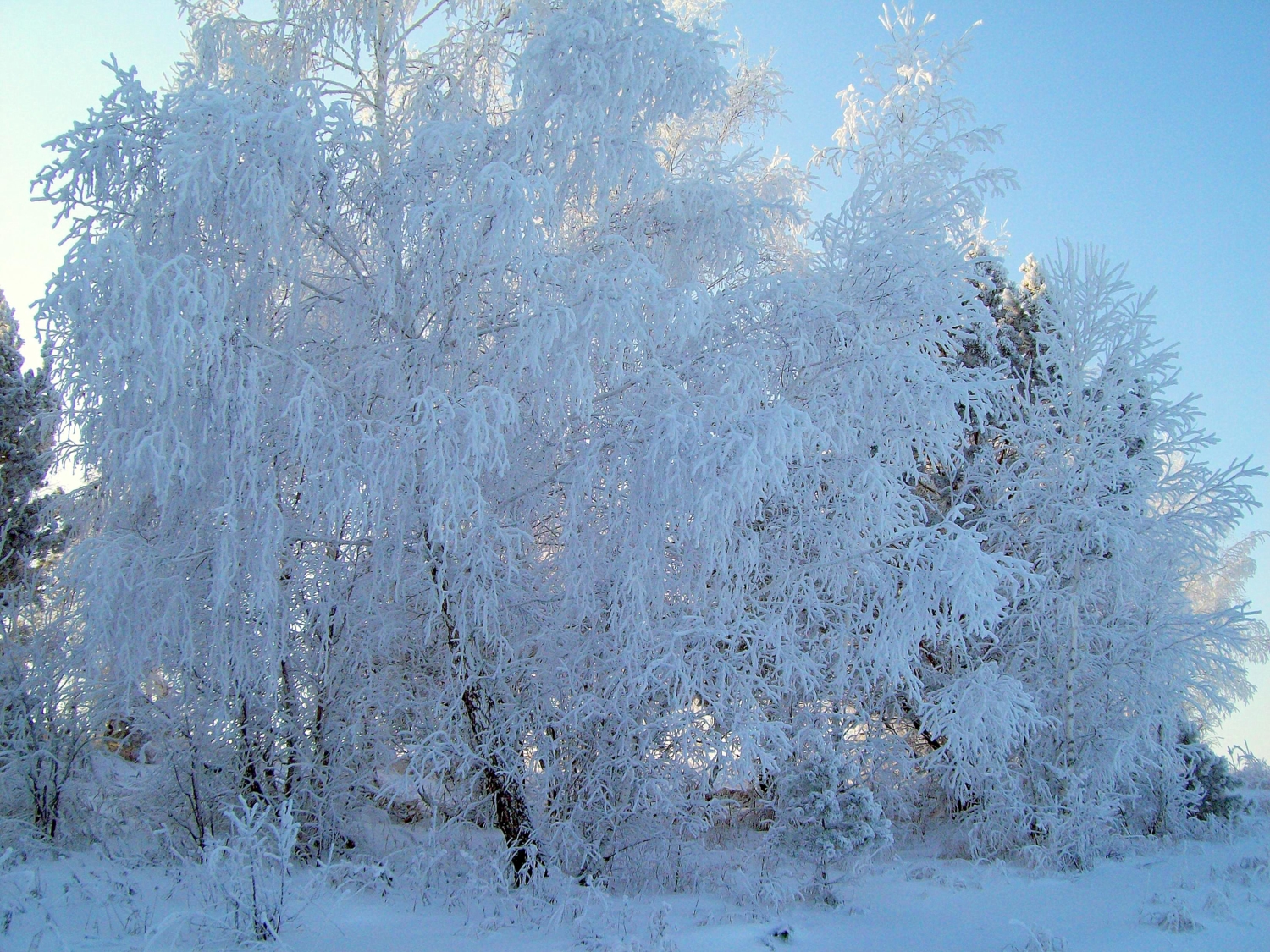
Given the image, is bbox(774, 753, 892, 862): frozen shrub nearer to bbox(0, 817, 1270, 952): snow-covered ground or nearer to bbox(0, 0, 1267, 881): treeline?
bbox(0, 0, 1267, 881): treeline

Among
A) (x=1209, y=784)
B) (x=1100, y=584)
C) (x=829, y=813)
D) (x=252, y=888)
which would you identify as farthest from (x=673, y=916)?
(x=1209, y=784)

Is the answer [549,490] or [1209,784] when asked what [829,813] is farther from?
[1209,784]

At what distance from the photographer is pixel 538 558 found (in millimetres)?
7543

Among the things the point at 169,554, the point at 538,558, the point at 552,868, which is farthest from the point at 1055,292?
the point at 169,554

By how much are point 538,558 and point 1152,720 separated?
19.3ft

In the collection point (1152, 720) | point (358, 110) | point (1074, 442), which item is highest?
point (358, 110)

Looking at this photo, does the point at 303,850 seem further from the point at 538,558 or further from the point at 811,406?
the point at 811,406

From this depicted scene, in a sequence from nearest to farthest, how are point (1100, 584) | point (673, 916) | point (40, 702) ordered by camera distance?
point (673, 916) < point (40, 702) < point (1100, 584)

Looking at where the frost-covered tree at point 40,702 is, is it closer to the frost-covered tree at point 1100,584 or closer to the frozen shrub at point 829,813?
the frozen shrub at point 829,813

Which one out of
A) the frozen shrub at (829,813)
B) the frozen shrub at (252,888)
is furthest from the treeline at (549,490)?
the frozen shrub at (252,888)

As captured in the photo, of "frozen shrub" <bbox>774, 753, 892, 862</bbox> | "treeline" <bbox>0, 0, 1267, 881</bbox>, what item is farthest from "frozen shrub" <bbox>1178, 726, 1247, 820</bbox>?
"frozen shrub" <bbox>774, 753, 892, 862</bbox>

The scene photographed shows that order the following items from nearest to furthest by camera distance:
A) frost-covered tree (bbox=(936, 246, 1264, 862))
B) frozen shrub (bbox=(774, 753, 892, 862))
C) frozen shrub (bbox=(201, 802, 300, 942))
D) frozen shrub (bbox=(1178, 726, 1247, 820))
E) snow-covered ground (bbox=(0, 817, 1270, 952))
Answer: frozen shrub (bbox=(201, 802, 300, 942)), snow-covered ground (bbox=(0, 817, 1270, 952)), frozen shrub (bbox=(774, 753, 892, 862)), frost-covered tree (bbox=(936, 246, 1264, 862)), frozen shrub (bbox=(1178, 726, 1247, 820))

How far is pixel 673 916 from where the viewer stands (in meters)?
5.29

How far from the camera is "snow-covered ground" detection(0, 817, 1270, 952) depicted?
433 centimetres
